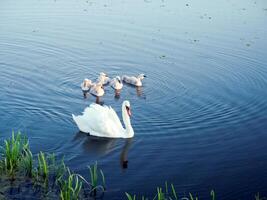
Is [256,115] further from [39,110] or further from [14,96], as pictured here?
[14,96]

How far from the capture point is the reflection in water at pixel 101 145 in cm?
1420

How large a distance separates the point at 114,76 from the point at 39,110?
5.46 meters

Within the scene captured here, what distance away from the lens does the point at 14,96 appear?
58.4ft

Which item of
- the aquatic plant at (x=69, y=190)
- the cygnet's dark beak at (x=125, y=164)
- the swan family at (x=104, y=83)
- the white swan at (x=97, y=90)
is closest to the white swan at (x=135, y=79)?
the swan family at (x=104, y=83)

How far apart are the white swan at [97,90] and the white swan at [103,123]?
3.01 meters

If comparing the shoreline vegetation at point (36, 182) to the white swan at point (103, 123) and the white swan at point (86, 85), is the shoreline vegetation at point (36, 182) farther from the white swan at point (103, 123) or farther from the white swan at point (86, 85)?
the white swan at point (86, 85)

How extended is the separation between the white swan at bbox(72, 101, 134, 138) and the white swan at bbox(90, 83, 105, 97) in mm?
3009

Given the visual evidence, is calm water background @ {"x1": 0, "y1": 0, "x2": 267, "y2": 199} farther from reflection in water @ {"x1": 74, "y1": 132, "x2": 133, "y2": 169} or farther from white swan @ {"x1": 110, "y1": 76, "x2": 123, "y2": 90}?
white swan @ {"x1": 110, "y1": 76, "x2": 123, "y2": 90}

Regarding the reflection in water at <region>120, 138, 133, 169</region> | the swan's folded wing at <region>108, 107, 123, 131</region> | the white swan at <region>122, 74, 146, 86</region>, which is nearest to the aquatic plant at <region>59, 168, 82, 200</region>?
the reflection in water at <region>120, 138, 133, 169</region>

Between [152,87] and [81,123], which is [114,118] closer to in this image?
[81,123]

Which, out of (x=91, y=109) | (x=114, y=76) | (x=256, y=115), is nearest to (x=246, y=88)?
(x=256, y=115)

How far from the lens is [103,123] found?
Answer: 49.8 feet

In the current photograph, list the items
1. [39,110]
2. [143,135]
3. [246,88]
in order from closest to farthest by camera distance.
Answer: [143,135]
[39,110]
[246,88]

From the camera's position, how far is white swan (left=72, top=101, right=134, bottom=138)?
15.2 metres
